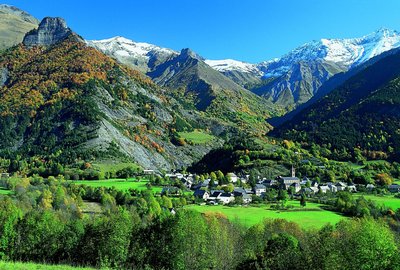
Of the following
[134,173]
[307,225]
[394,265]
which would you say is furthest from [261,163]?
[394,265]

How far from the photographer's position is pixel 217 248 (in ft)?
198

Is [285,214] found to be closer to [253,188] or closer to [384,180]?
[253,188]

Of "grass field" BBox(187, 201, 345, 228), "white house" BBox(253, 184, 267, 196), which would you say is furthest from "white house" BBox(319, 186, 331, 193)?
"grass field" BBox(187, 201, 345, 228)

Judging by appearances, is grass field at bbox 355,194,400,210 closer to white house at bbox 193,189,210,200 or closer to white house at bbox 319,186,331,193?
white house at bbox 319,186,331,193

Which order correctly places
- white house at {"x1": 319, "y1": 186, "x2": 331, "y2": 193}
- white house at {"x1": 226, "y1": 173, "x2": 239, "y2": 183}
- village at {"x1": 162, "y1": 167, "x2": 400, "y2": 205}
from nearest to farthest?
village at {"x1": 162, "y1": 167, "x2": 400, "y2": 205} → white house at {"x1": 319, "y1": 186, "x2": 331, "y2": 193} → white house at {"x1": 226, "y1": 173, "x2": 239, "y2": 183}

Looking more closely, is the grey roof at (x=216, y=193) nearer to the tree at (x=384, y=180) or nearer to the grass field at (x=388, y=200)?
the grass field at (x=388, y=200)

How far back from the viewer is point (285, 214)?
356 feet

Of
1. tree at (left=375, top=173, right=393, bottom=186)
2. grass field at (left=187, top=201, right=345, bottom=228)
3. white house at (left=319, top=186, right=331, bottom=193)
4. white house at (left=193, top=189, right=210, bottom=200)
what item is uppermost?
tree at (left=375, top=173, right=393, bottom=186)

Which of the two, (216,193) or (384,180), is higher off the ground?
(384,180)

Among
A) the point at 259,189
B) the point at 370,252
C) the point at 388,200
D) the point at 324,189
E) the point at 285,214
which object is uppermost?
the point at 324,189

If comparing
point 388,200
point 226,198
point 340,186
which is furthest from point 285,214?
point 340,186

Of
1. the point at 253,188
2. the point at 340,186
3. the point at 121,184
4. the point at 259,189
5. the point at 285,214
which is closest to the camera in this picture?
the point at 285,214

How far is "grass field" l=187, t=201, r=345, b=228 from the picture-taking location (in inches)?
3927

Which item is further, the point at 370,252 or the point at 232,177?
the point at 232,177
